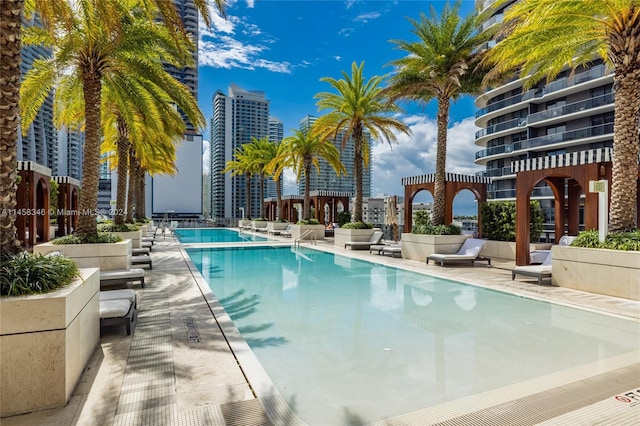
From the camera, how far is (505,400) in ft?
12.3

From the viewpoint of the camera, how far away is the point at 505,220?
15570 millimetres

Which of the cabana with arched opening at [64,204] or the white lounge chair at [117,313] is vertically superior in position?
the cabana with arched opening at [64,204]

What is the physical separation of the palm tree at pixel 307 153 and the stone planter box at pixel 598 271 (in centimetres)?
1838

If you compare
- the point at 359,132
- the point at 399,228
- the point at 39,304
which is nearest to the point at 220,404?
the point at 39,304

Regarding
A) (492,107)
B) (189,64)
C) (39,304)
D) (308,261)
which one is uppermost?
(492,107)

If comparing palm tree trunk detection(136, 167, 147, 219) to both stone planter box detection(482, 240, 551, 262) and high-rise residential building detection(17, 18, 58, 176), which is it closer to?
stone planter box detection(482, 240, 551, 262)

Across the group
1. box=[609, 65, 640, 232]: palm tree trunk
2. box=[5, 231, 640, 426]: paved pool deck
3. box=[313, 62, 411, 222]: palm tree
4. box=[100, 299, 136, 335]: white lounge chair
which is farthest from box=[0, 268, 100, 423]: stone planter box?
box=[313, 62, 411, 222]: palm tree

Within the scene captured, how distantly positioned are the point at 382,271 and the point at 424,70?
8097 millimetres

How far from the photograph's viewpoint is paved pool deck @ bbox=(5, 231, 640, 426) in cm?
329

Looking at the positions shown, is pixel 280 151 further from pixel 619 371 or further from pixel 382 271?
pixel 619 371

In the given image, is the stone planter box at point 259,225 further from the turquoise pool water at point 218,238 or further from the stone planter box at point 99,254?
the stone planter box at point 99,254

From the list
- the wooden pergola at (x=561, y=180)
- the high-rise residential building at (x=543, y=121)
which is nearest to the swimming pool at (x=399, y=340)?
the wooden pergola at (x=561, y=180)

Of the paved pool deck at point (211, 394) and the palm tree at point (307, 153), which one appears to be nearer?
the paved pool deck at point (211, 394)

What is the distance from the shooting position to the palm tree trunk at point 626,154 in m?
8.76
